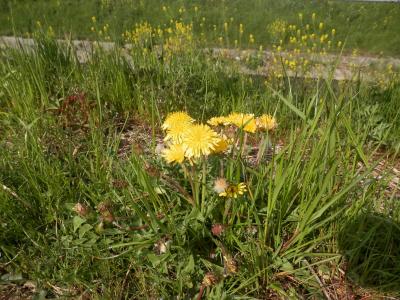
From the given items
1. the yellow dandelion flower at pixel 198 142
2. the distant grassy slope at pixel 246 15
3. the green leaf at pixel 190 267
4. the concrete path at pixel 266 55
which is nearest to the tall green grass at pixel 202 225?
the green leaf at pixel 190 267

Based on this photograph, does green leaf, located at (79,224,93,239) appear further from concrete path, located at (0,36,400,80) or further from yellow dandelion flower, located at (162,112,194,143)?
concrete path, located at (0,36,400,80)

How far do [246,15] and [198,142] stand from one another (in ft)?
23.1

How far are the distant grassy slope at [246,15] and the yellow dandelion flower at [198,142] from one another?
6.15 meters

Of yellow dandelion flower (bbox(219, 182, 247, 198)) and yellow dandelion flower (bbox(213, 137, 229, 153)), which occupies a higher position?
yellow dandelion flower (bbox(213, 137, 229, 153))

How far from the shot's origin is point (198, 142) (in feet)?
3.69

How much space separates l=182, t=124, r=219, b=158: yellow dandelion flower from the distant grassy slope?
615 centimetres

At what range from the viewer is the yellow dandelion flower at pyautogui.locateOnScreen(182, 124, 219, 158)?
1.12 metres

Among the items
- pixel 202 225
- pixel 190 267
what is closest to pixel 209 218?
pixel 202 225

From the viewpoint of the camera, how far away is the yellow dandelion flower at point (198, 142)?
1.12 m

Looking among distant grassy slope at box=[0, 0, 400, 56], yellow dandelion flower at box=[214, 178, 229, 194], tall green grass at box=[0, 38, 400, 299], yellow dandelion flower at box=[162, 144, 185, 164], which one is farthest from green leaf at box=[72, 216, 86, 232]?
distant grassy slope at box=[0, 0, 400, 56]

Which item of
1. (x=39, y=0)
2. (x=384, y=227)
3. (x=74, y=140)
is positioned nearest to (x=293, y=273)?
(x=384, y=227)

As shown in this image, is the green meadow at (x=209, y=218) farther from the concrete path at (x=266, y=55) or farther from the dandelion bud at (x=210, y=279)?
the concrete path at (x=266, y=55)

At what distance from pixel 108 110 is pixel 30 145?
0.65m

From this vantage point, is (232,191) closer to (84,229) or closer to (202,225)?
(202,225)
